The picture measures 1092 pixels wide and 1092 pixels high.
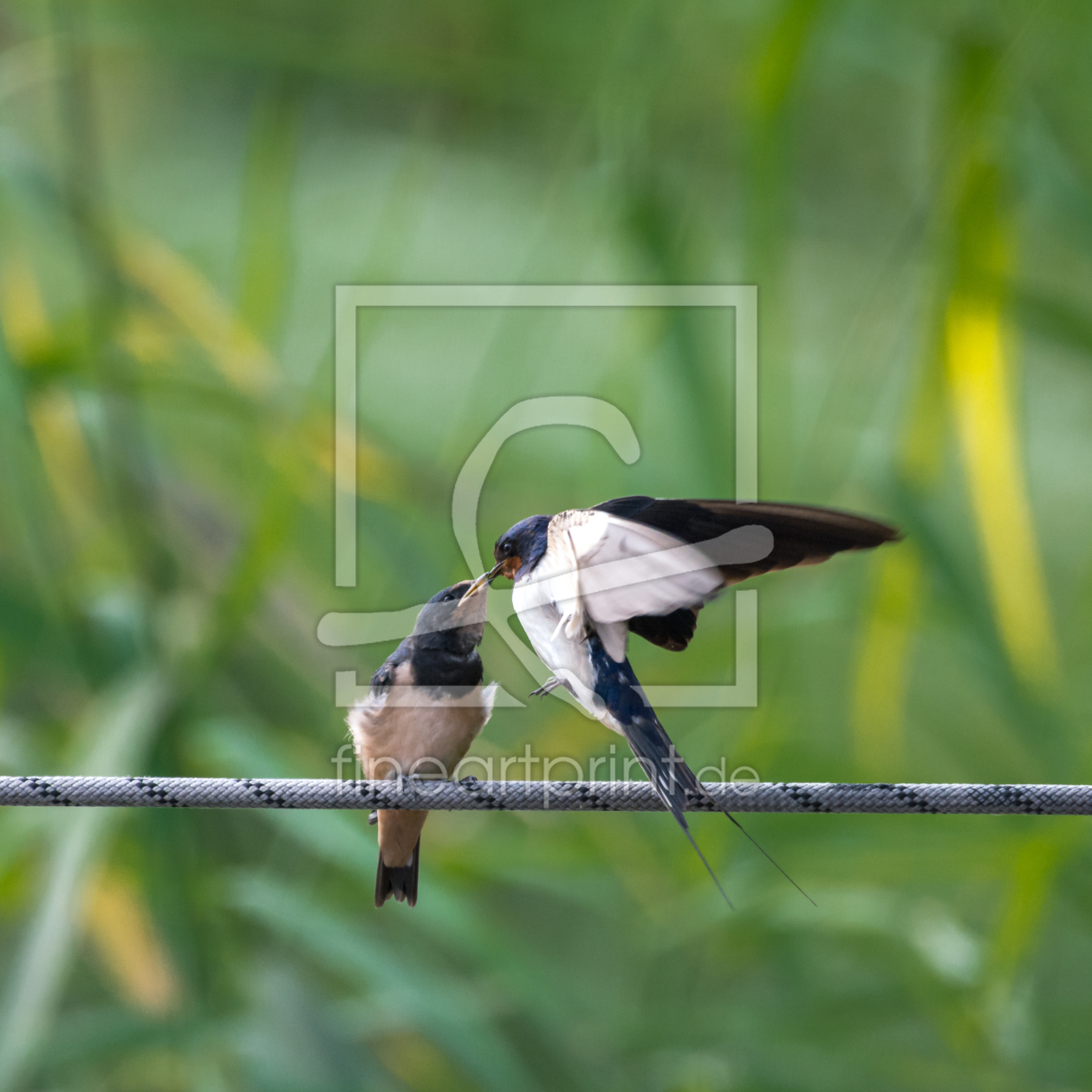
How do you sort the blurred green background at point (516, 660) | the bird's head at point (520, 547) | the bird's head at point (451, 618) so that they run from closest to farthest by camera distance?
the bird's head at point (520, 547), the bird's head at point (451, 618), the blurred green background at point (516, 660)

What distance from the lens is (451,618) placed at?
2.56 feet

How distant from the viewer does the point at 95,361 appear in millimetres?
1339

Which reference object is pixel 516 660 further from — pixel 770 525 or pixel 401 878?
pixel 770 525

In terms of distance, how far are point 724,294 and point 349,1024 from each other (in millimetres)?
1196

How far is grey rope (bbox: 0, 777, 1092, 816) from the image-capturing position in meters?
0.54

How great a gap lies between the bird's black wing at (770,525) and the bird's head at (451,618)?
21cm

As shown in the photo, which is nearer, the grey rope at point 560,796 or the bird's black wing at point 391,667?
the grey rope at point 560,796

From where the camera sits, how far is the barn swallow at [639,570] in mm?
543

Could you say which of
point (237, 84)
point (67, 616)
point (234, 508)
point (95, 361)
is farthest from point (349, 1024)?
point (237, 84)

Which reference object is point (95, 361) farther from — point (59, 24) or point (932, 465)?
point (932, 465)
